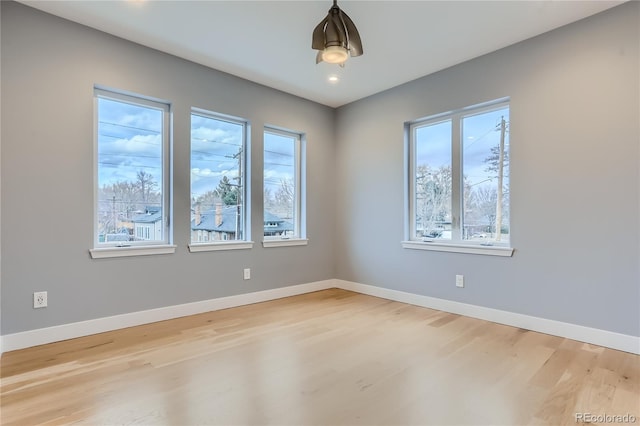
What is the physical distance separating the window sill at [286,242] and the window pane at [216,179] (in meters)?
0.33

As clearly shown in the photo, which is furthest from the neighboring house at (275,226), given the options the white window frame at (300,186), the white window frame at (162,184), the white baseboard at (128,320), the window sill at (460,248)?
the window sill at (460,248)

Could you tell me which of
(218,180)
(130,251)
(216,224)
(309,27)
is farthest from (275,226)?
(309,27)

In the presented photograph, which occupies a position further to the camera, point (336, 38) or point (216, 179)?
point (216, 179)

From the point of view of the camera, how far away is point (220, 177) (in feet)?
12.8

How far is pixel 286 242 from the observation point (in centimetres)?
441

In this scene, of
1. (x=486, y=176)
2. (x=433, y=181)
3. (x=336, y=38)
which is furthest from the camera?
(x=433, y=181)

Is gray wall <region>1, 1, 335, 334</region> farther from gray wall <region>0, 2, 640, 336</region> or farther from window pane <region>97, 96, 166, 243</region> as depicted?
window pane <region>97, 96, 166, 243</region>

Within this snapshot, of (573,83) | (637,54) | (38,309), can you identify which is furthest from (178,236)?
(637,54)

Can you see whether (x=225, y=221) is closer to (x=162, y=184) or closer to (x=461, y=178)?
(x=162, y=184)

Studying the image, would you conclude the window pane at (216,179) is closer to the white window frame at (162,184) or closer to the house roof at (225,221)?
the house roof at (225,221)

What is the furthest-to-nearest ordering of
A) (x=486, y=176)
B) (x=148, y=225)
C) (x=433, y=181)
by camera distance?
(x=433, y=181) < (x=486, y=176) < (x=148, y=225)

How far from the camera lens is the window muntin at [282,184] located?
4.36 m

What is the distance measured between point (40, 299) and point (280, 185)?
2.72m

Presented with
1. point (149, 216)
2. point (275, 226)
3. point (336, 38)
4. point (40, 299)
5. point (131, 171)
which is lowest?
point (40, 299)
